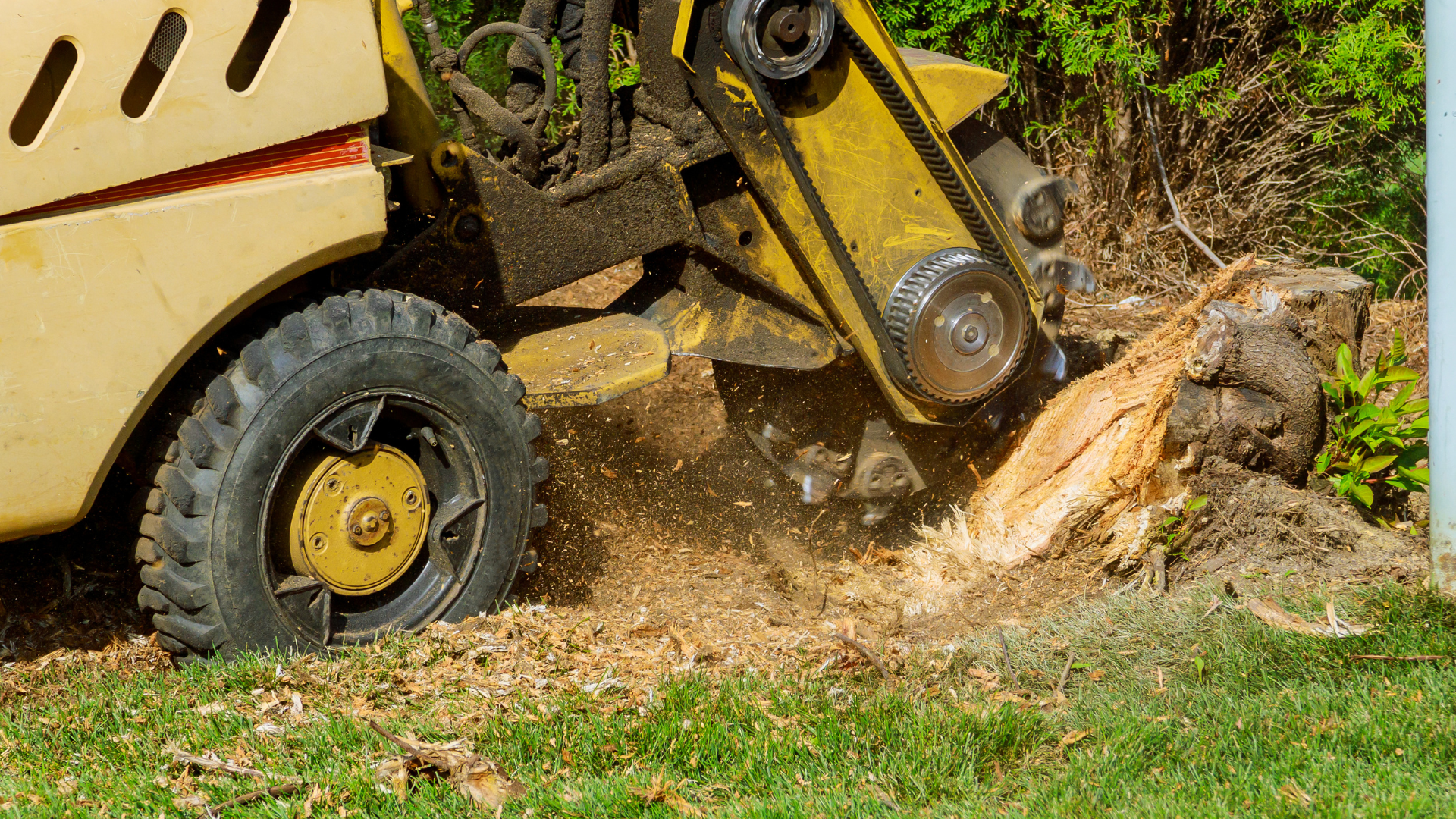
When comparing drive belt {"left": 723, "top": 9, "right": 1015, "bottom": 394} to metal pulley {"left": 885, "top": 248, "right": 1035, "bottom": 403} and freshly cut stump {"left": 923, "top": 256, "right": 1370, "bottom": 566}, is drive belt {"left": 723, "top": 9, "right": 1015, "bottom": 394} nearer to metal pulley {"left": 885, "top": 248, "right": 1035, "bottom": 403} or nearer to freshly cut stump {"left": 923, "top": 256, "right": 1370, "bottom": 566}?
metal pulley {"left": 885, "top": 248, "right": 1035, "bottom": 403}

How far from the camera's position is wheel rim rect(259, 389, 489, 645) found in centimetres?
311

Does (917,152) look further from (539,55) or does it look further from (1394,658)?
(1394,658)

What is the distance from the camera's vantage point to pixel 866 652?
3.26 metres

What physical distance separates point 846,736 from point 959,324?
62.5 inches

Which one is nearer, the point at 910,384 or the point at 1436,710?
the point at 1436,710

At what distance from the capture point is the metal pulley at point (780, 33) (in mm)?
3447

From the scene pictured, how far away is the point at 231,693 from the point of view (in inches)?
116

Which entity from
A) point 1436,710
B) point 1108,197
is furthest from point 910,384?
point 1108,197

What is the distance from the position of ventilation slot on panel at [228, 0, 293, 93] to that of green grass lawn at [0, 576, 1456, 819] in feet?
4.91

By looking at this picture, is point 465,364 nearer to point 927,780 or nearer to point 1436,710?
point 927,780

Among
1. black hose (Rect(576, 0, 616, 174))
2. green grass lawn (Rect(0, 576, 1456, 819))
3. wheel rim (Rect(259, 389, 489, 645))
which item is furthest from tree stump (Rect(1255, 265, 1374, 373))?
wheel rim (Rect(259, 389, 489, 645))

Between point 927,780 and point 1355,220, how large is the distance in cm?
613

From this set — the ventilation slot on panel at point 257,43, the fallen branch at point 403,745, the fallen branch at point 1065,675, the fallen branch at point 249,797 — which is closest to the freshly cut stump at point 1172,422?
the fallen branch at point 1065,675

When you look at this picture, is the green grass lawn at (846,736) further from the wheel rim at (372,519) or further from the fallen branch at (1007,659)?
the wheel rim at (372,519)
